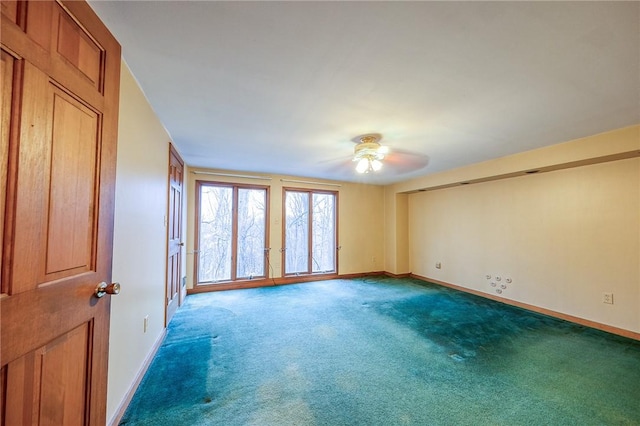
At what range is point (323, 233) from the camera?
580 centimetres

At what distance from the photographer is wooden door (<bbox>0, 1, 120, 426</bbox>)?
0.73 m

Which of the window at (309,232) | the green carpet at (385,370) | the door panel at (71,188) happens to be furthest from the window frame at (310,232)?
the door panel at (71,188)

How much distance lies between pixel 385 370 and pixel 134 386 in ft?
6.48

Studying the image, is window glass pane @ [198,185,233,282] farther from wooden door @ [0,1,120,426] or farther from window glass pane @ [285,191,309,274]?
wooden door @ [0,1,120,426]

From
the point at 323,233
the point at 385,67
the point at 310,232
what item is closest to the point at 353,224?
the point at 323,233

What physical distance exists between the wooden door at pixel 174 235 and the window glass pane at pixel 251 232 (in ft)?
4.12

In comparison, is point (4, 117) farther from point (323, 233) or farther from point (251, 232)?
point (323, 233)

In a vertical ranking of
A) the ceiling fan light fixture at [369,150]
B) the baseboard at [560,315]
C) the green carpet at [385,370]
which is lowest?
the green carpet at [385,370]

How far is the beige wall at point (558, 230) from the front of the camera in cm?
294

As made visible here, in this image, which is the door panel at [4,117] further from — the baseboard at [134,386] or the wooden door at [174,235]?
the wooden door at [174,235]

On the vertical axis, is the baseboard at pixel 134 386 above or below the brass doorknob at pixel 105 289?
below

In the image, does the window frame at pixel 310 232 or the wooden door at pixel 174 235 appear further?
the window frame at pixel 310 232

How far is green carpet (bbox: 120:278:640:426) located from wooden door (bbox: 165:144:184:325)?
278 millimetres

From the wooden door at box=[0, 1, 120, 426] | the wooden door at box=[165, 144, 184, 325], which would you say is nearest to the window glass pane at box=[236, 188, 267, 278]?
the wooden door at box=[165, 144, 184, 325]
